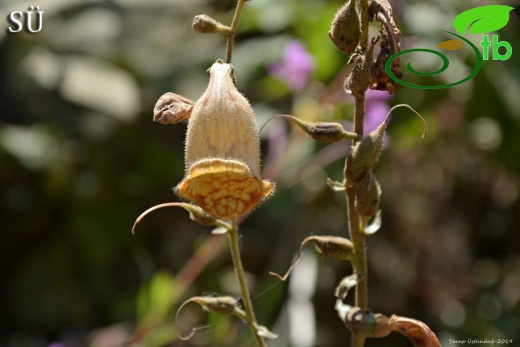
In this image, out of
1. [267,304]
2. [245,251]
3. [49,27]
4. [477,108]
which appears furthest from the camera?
[49,27]

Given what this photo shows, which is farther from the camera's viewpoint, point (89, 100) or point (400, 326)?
point (89, 100)

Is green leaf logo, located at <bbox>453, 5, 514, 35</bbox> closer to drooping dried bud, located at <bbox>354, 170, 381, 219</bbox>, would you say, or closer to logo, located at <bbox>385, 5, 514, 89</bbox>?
logo, located at <bbox>385, 5, 514, 89</bbox>

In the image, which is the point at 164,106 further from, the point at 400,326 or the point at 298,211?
the point at 298,211

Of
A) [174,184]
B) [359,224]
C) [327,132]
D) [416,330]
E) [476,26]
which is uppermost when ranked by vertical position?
[476,26]

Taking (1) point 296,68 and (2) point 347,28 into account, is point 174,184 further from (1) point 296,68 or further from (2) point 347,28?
(2) point 347,28

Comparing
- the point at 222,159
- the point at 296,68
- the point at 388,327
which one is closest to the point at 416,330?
the point at 388,327

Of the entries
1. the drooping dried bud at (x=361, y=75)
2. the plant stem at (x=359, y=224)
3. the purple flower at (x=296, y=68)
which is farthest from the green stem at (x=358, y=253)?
the purple flower at (x=296, y=68)

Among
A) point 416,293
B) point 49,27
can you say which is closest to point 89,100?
point 49,27
